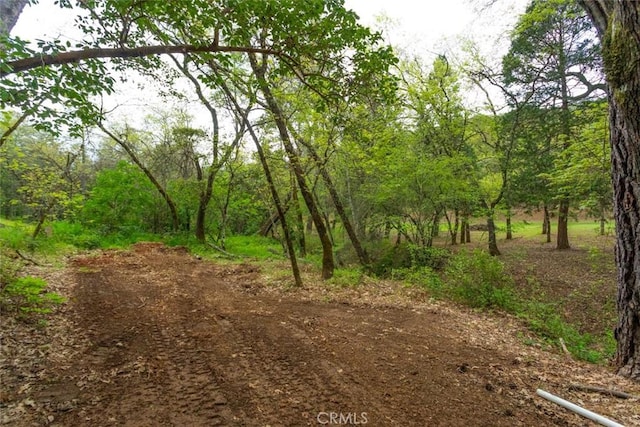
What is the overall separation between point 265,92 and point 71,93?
4356mm

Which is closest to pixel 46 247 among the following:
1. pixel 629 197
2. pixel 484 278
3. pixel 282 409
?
pixel 282 409

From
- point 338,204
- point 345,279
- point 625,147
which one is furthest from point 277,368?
point 338,204

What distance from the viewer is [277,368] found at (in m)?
3.17

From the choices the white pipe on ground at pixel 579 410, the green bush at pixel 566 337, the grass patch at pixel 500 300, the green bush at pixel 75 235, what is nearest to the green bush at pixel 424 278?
the grass patch at pixel 500 300

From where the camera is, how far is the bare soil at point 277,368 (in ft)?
8.07

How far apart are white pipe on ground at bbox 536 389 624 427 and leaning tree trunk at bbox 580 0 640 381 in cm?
124

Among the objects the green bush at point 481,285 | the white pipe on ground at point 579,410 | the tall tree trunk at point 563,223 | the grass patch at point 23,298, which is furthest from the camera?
the tall tree trunk at point 563,223

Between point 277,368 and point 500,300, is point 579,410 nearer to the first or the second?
point 277,368

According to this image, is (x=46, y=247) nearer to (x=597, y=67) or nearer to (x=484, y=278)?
(x=484, y=278)

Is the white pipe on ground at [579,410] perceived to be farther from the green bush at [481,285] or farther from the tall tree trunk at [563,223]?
the tall tree trunk at [563,223]

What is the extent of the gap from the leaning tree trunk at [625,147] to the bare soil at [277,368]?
53 centimetres

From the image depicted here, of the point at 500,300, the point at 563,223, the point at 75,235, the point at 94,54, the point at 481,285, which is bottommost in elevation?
the point at 500,300

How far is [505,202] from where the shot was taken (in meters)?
12.2

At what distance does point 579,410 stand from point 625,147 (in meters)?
2.39
